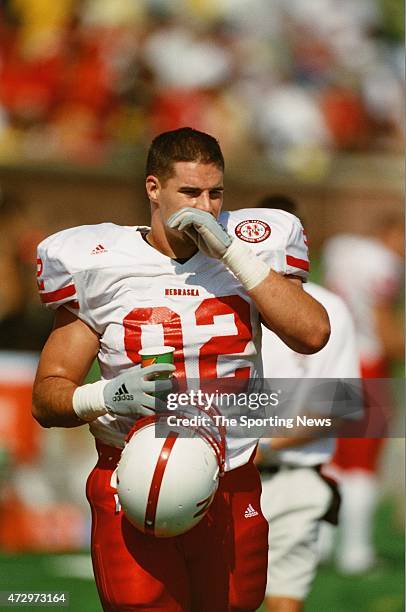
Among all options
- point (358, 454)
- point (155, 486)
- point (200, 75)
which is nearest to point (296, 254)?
point (155, 486)

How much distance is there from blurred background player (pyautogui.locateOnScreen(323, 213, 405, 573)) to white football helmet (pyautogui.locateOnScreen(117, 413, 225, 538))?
7.63ft

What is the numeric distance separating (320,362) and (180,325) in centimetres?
90

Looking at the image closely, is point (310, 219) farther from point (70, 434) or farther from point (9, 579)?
point (9, 579)

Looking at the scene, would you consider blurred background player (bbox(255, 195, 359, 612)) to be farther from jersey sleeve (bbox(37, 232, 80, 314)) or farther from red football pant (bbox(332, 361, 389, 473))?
red football pant (bbox(332, 361, 389, 473))

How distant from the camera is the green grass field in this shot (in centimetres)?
370

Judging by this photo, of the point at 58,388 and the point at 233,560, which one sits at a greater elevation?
the point at 58,388

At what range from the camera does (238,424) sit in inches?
A: 102

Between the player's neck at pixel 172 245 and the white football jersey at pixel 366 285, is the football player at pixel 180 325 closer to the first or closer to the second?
the player's neck at pixel 172 245

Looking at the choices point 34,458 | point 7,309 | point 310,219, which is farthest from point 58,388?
point 310,219

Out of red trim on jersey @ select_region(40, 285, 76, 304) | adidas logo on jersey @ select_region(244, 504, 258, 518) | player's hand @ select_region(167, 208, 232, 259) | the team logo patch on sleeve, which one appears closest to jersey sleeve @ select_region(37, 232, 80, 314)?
red trim on jersey @ select_region(40, 285, 76, 304)

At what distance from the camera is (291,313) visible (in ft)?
7.95

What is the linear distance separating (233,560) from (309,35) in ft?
23.6

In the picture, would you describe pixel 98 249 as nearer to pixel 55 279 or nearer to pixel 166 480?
pixel 55 279

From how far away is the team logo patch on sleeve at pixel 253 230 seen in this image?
2.58 m
